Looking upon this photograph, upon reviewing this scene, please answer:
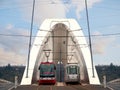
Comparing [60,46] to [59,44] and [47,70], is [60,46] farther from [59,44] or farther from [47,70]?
[47,70]

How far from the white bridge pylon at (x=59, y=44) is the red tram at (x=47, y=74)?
18.0 feet

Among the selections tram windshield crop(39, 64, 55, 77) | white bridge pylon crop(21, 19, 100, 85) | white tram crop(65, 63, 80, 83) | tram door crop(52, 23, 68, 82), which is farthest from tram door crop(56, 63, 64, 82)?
tram windshield crop(39, 64, 55, 77)

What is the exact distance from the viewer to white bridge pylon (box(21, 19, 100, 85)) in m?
76.7

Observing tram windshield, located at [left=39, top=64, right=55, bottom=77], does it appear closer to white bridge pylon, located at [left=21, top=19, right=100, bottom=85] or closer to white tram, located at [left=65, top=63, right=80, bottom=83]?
white tram, located at [left=65, top=63, right=80, bottom=83]

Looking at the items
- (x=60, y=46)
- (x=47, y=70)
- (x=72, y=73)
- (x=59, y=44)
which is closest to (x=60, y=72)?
(x=60, y=46)

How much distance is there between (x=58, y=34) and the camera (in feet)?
335

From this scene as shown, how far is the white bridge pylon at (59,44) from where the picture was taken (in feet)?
252

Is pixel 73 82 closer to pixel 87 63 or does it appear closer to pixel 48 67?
pixel 48 67

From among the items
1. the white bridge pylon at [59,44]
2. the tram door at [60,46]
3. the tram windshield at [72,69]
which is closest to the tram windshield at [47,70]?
the tram windshield at [72,69]

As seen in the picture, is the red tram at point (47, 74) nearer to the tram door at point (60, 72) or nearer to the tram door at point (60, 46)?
the tram door at point (60, 46)

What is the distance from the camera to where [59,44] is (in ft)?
364

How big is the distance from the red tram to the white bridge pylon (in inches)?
216

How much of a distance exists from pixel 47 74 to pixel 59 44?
4744 cm

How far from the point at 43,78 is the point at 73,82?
585 centimetres
